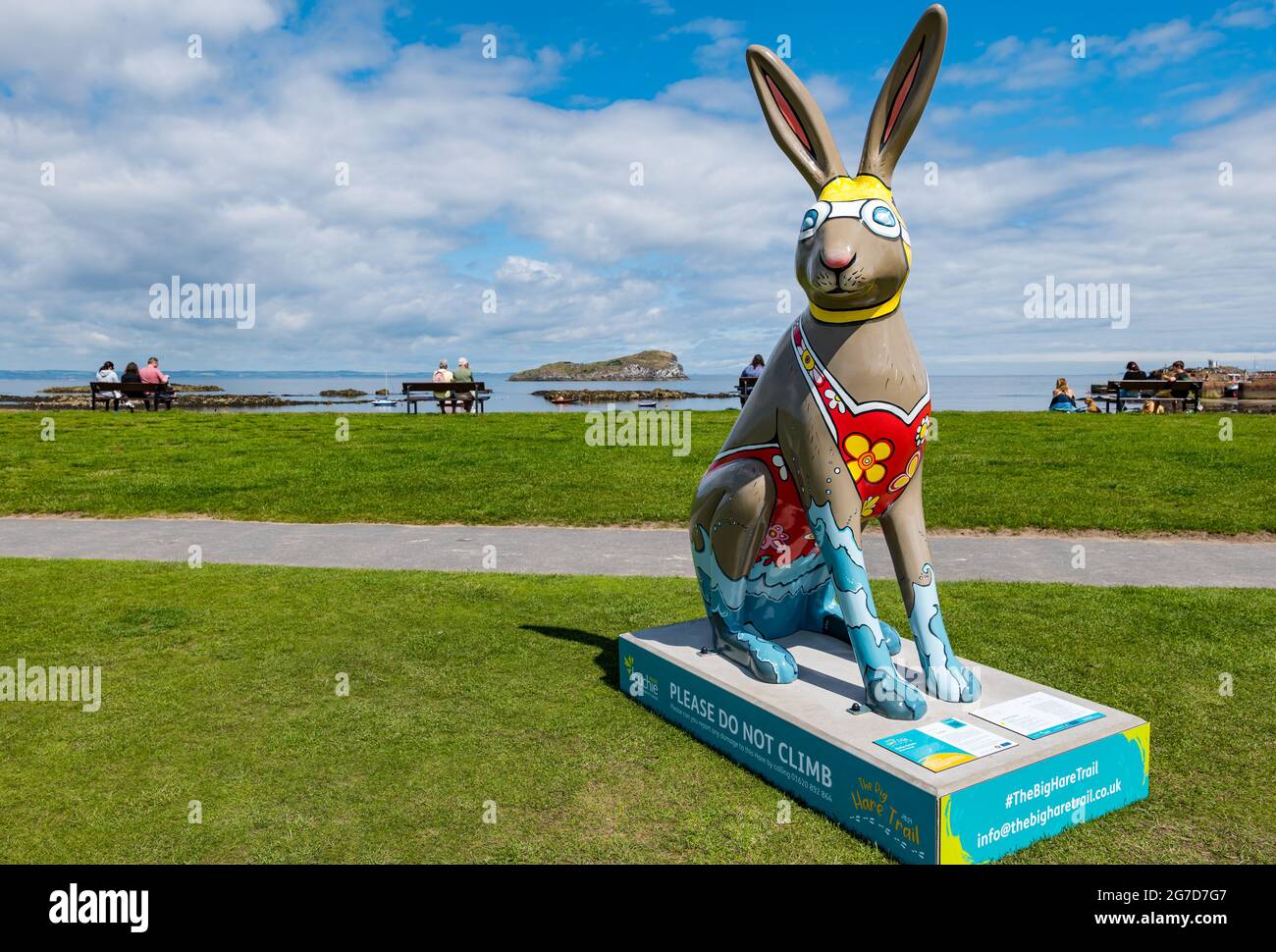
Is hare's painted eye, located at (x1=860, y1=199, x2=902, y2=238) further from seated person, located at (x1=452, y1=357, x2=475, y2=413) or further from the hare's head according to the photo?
seated person, located at (x1=452, y1=357, x2=475, y2=413)

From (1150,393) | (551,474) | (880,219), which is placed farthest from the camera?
(1150,393)

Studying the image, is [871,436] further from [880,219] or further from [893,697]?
[893,697]

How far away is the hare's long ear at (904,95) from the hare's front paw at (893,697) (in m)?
2.21

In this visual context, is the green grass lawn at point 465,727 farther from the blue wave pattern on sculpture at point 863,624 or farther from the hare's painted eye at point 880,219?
the hare's painted eye at point 880,219

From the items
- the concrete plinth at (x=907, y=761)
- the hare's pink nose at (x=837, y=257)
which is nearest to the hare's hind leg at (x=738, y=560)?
the concrete plinth at (x=907, y=761)

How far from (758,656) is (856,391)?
1428 mm

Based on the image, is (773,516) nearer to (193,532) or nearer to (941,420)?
(193,532)

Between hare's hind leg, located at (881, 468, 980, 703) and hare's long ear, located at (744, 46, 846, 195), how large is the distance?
4.89 feet

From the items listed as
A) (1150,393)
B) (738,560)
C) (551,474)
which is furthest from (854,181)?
(1150,393)

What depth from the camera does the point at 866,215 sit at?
12.7 ft

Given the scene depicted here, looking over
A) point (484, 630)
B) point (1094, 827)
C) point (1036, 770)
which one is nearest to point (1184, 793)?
point (1094, 827)

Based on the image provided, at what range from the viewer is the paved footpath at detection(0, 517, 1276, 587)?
7961 mm

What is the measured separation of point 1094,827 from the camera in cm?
370

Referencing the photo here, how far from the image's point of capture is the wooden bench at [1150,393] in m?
21.3
